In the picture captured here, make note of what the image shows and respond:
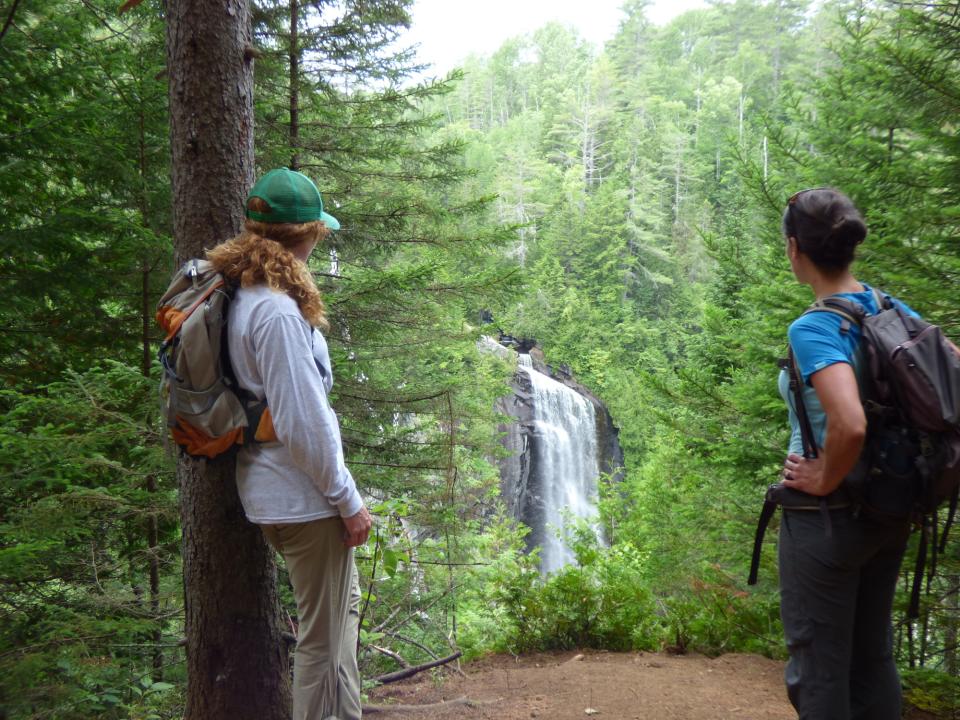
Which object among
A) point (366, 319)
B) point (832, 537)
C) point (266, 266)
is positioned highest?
point (366, 319)

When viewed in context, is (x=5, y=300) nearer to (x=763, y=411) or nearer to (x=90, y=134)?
(x=90, y=134)

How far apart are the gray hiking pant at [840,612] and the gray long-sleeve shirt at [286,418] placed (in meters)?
1.24

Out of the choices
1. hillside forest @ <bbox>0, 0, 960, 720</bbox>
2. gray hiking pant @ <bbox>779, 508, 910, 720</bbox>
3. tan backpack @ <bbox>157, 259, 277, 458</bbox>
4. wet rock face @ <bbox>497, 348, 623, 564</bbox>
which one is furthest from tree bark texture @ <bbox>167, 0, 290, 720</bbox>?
wet rock face @ <bbox>497, 348, 623, 564</bbox>

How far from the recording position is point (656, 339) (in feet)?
113

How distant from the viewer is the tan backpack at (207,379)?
191cm

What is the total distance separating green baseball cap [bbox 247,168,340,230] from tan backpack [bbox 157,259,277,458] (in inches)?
10.2

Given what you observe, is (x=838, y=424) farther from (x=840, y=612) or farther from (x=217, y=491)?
(x=217, y=491)

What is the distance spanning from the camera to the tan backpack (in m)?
1.91

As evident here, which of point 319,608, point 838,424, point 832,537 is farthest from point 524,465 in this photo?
point 838,424

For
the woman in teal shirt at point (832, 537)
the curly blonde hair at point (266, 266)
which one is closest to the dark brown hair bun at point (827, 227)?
the woman in teal shirt at point (832, 537)

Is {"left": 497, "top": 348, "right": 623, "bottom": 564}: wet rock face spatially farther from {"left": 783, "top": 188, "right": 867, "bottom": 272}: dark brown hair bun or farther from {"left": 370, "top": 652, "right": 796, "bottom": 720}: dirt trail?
{"left": 783, "top": 188, "right": 867, "bottom": 272}: dark brown hair bun

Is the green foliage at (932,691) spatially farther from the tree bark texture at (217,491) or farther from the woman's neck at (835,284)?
the tree bark texture at (217,491)

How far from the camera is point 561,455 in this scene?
2378 cm

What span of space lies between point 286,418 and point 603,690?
9.18 feet
